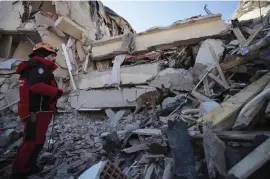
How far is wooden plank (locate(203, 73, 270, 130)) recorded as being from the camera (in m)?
2.46

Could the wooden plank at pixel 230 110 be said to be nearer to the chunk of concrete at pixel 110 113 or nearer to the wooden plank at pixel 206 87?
the wooden plank at pixel 206 87

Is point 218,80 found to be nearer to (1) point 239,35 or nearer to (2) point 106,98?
(1) point 239,35

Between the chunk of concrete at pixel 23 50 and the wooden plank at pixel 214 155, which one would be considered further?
the chunk of concrete at pixel 23 50

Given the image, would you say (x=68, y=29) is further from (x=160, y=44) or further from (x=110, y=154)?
(x=110, y=154)

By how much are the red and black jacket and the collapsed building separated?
1.02 meters

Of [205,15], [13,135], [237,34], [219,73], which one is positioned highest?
[205,15]

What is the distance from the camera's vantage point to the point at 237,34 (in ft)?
17.8

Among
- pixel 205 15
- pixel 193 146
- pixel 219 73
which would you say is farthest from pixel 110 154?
pixel 205 15

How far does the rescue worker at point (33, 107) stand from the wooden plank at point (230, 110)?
2.30 m

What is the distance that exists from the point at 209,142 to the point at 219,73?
9.80ft

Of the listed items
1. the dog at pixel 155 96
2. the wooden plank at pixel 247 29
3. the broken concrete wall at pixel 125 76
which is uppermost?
the wooden plank at pixel 247 29

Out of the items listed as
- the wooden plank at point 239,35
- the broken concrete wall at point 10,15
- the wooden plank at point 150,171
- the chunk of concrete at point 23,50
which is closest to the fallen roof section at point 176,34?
the wooden plank at point 239,35

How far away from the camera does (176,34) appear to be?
658 centimetres

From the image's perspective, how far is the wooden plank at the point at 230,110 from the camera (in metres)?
2.46
